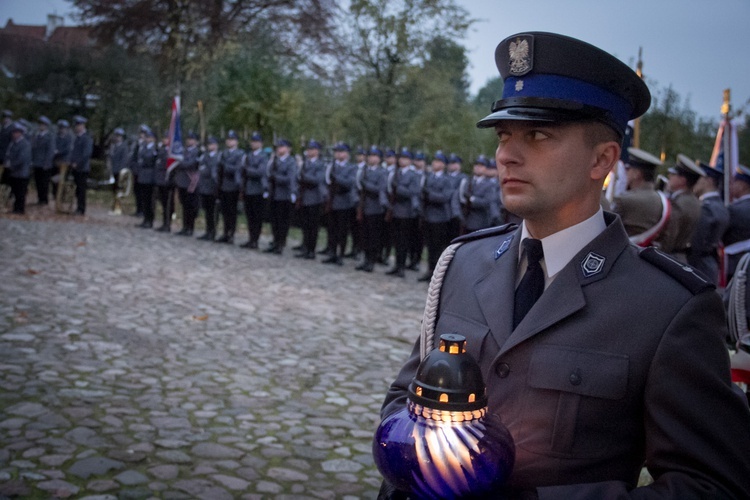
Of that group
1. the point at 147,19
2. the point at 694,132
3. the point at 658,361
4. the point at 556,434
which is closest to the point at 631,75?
the point at 658,361

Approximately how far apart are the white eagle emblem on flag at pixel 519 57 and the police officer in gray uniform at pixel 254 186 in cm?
1424

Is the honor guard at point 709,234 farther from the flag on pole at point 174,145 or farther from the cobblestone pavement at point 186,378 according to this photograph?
the flag on pole at point 174,145

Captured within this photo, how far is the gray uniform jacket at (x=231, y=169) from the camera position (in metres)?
16.4

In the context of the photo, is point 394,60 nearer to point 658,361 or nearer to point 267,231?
point 267,231

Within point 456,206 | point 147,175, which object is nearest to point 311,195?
point 456,206

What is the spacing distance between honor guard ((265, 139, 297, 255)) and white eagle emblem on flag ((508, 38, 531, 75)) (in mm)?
13884

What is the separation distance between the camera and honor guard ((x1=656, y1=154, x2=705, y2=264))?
23.6 ft

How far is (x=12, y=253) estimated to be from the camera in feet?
37.4

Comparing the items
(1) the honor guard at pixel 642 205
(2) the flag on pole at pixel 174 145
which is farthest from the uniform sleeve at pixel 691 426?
(2) the flag on pole at pixel 174 145

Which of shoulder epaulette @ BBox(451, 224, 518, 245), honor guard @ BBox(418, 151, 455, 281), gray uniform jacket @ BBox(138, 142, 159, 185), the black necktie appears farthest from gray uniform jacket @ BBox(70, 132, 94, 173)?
the black necktie

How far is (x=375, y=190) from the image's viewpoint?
15.3m

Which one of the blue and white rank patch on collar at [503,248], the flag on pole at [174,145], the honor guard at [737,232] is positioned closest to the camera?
the blue and white rank patch on collar at [503,248]

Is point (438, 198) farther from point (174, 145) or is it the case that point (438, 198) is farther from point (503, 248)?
point (503, 248)

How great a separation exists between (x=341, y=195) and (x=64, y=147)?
8235mm
